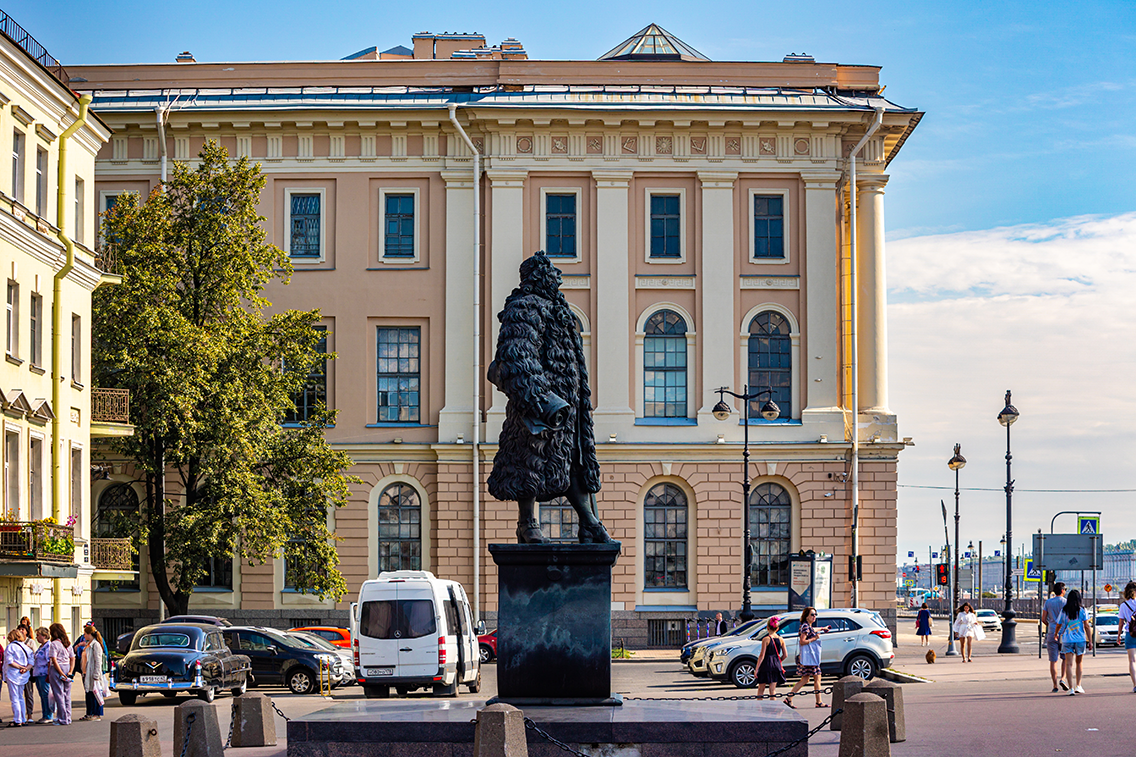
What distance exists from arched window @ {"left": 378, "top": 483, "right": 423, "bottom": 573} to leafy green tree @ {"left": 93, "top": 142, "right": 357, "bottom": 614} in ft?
9.91

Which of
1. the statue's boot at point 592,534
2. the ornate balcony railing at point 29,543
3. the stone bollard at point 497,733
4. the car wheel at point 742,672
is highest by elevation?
the statue's boot at point 592,534

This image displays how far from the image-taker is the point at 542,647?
597 inches

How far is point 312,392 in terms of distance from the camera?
47.6 m

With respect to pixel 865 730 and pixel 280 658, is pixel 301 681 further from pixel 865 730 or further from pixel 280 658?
pixel 865 730

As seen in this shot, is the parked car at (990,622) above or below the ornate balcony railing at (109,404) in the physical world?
below

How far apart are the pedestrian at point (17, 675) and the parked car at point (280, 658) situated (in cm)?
731

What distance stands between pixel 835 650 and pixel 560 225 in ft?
67.1

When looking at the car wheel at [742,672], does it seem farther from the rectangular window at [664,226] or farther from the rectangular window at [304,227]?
the rectangular window at [304,227]

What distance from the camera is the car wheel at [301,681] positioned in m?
31.8

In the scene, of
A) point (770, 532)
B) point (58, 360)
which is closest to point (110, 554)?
point (58, 360)

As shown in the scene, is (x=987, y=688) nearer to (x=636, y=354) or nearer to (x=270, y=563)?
(x=636, y=354)

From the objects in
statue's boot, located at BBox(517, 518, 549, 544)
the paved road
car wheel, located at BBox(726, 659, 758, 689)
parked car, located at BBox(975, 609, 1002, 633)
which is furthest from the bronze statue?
parked car, located at BBox(975, 609, 1002, 633)

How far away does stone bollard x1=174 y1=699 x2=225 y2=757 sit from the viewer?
51.3 ft

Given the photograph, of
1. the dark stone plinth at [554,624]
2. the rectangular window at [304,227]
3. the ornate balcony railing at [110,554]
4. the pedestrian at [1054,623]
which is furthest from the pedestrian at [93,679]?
the rectangular window at [304,227]
